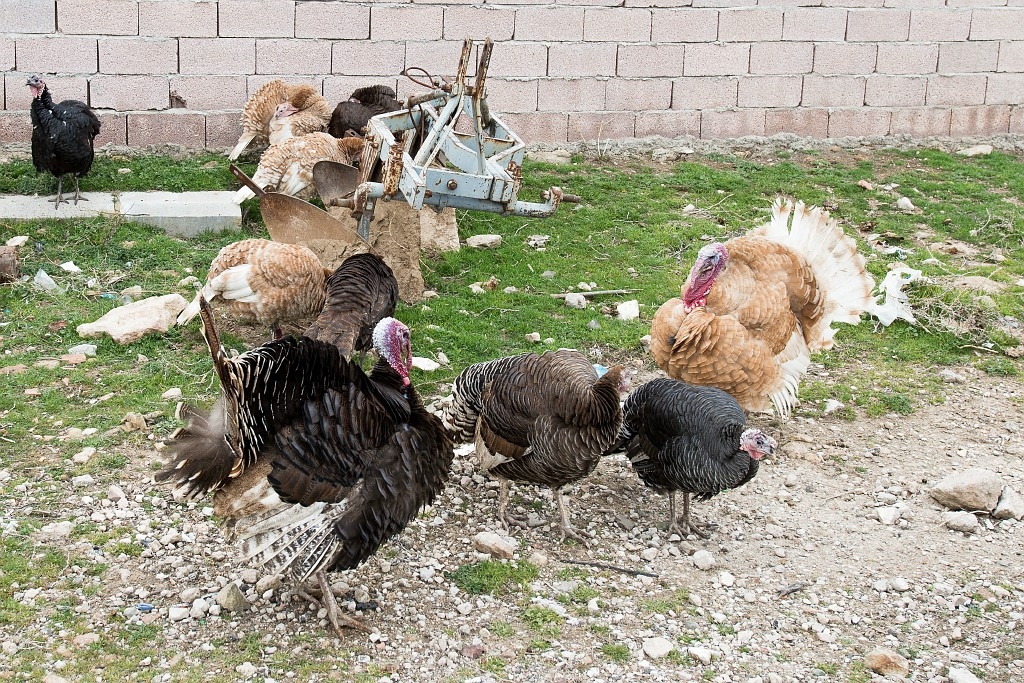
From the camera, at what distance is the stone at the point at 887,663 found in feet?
13.4

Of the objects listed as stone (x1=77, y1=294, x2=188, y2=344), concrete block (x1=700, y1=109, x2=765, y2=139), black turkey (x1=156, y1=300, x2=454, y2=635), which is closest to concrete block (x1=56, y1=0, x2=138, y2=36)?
stone (x1=77, y1=294, x2=188, y2=344)

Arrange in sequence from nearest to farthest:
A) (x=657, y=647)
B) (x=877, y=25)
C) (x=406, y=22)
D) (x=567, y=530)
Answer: (x=657, y=647) < (x=567, y=530) < (x=406, y=22) < (x=877, y=25)

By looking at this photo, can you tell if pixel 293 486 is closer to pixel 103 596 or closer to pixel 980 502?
pixel 103 596

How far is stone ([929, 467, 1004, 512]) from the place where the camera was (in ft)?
17.3

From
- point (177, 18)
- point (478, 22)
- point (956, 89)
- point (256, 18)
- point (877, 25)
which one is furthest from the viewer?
point (956, 89)

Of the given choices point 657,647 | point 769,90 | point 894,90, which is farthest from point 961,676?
point 894,90

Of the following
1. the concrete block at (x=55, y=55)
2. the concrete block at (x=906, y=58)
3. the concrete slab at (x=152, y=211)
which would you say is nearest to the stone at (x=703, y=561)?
the concrete slab at (x=152, y=211)

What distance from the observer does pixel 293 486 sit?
158 inches

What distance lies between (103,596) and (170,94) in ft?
21.9

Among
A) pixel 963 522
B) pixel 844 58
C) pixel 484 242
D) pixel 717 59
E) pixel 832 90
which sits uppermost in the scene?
pixel 844 58

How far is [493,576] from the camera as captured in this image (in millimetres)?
4684

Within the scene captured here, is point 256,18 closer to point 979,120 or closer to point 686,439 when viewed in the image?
point 686,439

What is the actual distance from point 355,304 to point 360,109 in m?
3.79

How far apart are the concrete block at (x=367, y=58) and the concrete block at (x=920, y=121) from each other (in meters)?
5.13
